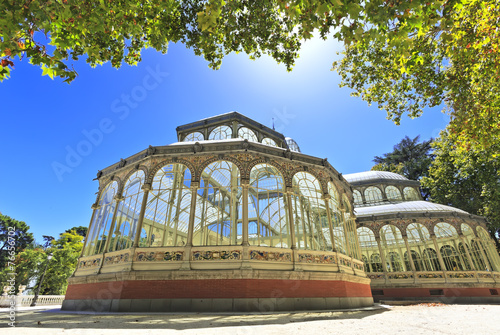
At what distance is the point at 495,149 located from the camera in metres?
14.0

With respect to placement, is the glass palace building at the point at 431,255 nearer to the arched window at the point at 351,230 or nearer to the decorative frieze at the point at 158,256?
the arched window at the point at 351,230

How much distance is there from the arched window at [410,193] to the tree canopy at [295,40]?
20.4m

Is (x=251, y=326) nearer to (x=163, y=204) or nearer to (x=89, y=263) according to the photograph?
(x=89, y=263)

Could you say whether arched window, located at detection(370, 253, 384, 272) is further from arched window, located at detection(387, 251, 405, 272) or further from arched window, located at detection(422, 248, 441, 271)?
arched window, located at detection(422, 248, 441, 271)

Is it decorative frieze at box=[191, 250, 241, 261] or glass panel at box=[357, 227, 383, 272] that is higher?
glass panel at box=[357, 227, 383, 272]

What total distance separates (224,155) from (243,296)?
678 centimetres

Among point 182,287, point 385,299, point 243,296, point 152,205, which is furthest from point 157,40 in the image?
point 385,299

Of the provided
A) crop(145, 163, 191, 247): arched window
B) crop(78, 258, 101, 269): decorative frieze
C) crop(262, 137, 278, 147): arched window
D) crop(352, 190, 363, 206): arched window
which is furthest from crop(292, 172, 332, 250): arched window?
crop(352, 190, 363, 206): arched window

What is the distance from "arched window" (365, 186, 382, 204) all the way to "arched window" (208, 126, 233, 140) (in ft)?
66.1

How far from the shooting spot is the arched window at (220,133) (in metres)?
18.5

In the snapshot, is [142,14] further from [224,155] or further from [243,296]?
[243,296]

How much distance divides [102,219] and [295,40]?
45.0 feet

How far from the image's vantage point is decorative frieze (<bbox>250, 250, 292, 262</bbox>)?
10898 millimetres

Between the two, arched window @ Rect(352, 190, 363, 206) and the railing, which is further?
arched window @ Rect(352, 190, 363, 206)
